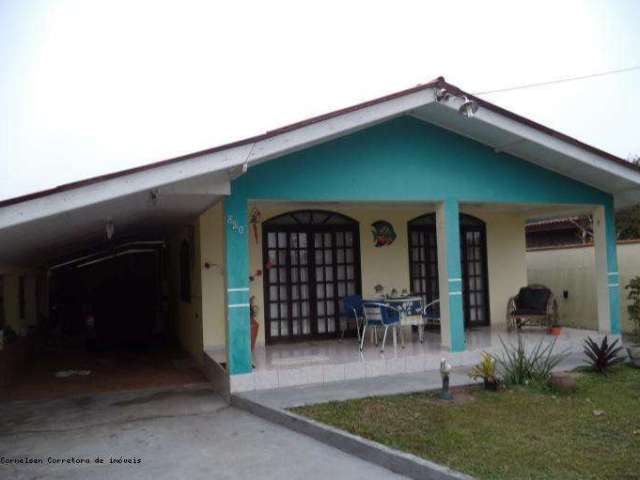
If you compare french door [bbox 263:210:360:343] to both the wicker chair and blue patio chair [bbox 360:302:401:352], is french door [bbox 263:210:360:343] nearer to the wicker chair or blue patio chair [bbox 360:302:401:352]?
blue patio chair [bbox 360:302:401:352]

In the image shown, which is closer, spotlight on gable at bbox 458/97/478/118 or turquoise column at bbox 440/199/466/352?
spotlight on gable at bbox 458/97/478/118

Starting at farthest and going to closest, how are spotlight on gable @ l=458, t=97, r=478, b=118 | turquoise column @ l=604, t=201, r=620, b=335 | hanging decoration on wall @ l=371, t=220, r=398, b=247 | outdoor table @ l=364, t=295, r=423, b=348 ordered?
hanging decoration on wall @ l=371, t=220, r=398, b=247 < turquoise column @ l=604, t=201, r=620, b=335 < outdoor table @ l=364, t=295, r=423, b=348 < spotlight on gable @ l=458, t=97, r=478, b=118

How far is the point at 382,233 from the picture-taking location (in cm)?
1130

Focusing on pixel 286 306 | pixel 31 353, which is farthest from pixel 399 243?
pixel 31 353

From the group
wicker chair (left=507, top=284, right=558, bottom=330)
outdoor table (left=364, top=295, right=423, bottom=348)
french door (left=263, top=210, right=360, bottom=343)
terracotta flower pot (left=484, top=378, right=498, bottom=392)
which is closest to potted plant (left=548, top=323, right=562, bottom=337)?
wicker chair (left=507, top=284, right=558, bottom=330)

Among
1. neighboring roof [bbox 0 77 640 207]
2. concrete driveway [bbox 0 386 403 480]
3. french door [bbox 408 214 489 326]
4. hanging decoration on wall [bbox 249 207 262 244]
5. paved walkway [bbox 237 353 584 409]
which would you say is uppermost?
neighboring roof [bbox 0 77 640 207]

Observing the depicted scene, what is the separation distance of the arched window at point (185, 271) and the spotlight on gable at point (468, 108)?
19.3 ft

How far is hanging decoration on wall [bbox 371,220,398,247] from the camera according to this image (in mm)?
11258

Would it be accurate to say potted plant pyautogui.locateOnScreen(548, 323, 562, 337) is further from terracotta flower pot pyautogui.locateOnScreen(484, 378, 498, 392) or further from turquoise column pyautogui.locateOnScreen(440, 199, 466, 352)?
terracotta flower pot pyautogui.locateOnScreen(484, 378, 498, 392)

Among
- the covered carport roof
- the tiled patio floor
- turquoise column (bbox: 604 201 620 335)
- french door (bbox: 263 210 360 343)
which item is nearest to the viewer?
the covered carport roof

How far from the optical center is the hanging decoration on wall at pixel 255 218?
1002cm

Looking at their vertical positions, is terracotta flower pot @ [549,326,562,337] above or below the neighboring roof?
below

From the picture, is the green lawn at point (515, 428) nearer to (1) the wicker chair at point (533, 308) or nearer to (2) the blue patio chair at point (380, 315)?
(2) the blue patio chair at point (380, 315)

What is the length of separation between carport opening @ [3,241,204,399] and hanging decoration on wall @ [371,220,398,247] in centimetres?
431
